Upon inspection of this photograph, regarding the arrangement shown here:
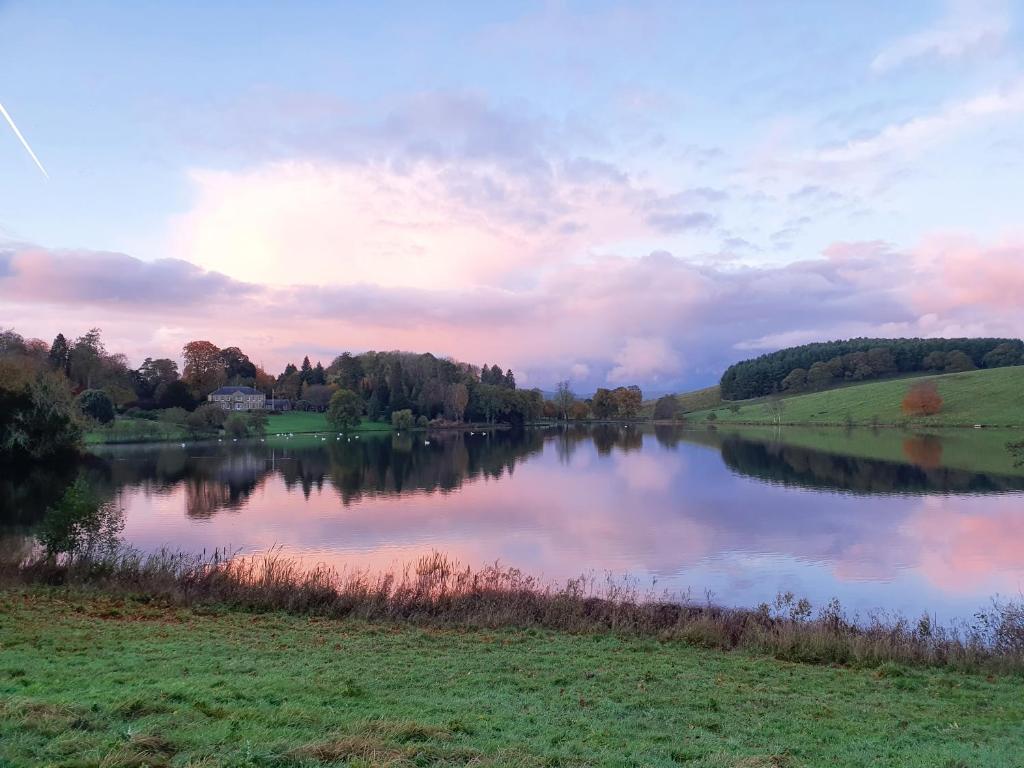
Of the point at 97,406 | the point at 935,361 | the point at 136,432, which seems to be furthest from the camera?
the point at 935,361

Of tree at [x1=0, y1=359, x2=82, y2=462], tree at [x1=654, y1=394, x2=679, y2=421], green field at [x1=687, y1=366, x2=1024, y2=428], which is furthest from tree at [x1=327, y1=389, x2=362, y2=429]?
tree at [x1=654, y1=394, x2=679, y2=421]

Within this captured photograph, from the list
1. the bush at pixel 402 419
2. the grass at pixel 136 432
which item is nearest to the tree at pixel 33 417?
the grass at pixel 136 432

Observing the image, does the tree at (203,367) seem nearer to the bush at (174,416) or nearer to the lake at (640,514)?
the bush at (174,416)

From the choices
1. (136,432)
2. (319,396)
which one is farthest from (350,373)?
(136,432)

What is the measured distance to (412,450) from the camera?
76500 millimetres

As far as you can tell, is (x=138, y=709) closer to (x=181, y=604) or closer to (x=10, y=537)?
(x=181, y=604)

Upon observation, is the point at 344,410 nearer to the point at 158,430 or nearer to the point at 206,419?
the point at 206,419

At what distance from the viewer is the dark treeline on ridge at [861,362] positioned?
137 metres

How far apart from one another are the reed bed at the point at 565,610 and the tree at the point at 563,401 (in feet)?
454

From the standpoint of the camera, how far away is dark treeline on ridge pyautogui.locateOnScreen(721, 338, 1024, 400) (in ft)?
448

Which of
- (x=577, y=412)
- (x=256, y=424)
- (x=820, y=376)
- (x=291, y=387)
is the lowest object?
(x=256, y=424)

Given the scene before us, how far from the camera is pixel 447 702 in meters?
8.09

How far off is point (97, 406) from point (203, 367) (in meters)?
53.1

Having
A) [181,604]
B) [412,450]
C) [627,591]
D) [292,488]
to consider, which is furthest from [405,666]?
[412,450]
